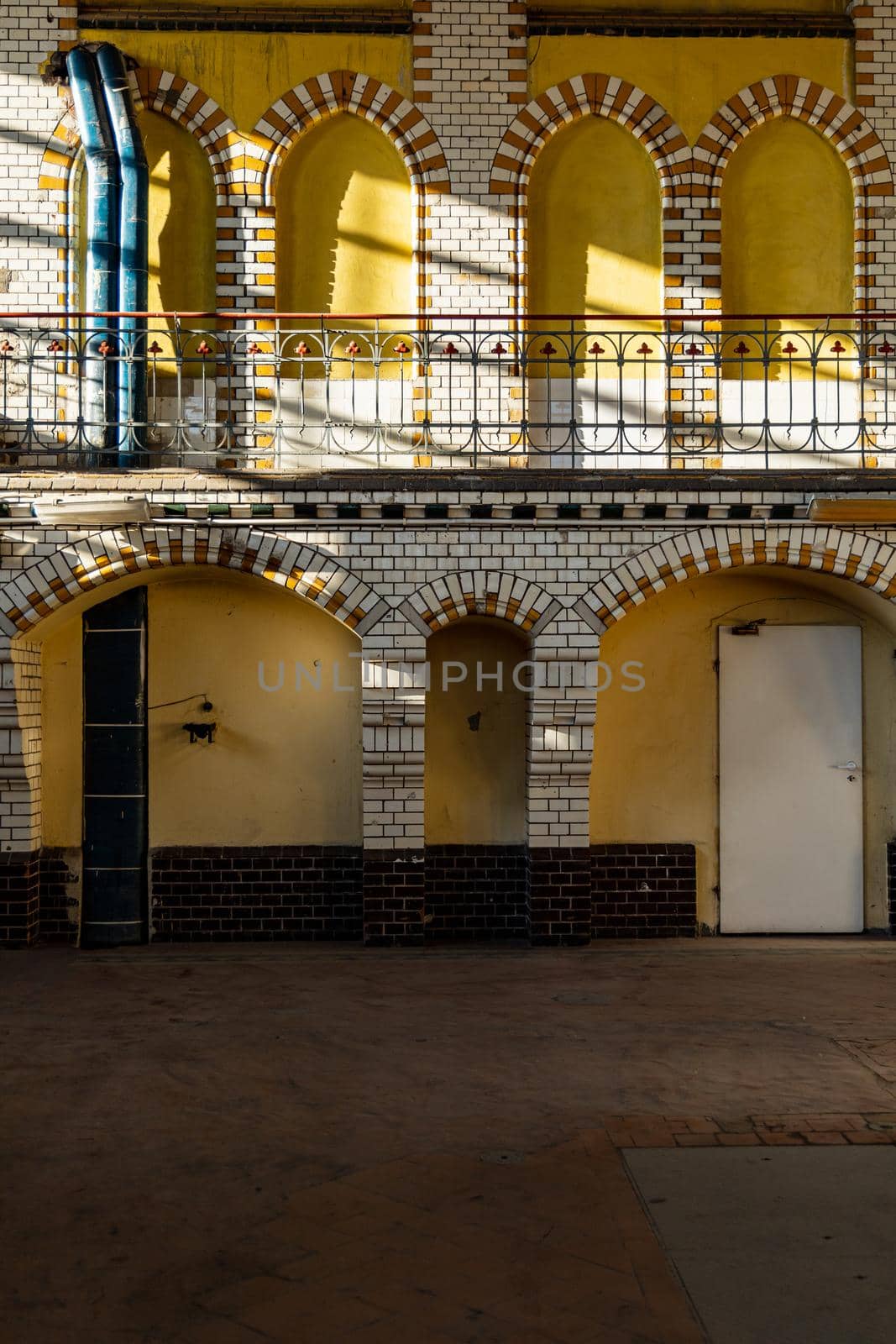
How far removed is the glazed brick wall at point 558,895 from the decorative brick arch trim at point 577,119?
4167mm

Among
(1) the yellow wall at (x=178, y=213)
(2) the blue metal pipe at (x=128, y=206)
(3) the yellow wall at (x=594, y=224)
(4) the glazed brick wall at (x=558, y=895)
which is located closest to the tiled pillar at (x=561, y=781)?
(4) the glazed brick wall at (x=558, y=895)

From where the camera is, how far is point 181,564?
844 centimetres

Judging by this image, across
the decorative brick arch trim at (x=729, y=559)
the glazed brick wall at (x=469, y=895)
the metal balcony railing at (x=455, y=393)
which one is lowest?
the glazed brick wall at (x=469, y=895)

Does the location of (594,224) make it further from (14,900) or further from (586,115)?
(14,900)

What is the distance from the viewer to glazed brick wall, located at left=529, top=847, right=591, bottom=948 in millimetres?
8609

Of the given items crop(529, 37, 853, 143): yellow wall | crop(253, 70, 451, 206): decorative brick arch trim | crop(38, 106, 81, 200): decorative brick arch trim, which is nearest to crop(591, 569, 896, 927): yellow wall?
crop(529, 37, 853, 143): yellow wall

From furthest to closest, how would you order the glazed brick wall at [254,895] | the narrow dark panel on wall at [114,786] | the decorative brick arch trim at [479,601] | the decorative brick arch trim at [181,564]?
the glazed brick wall at [254,895] < the narrow dark panel on wall at [114,786] < the decorative brick arch trim at [479,601] < the decorative brick arch trim at [181,564]

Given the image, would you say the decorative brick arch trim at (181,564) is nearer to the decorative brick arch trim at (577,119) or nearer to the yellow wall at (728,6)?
the decorative brick arch trim at (577,119)

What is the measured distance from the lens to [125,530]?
8.32 metres

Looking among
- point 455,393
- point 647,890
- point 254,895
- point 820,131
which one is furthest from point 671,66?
point 254,895

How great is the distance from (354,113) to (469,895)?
6.03 meters

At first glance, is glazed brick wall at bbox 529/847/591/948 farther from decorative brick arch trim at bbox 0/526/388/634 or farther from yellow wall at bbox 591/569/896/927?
decorative brick arch trim at bbox 0/526/388/634

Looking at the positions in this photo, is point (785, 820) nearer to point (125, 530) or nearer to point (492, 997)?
point (492, 997)

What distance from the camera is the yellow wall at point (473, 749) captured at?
29.8 feet
